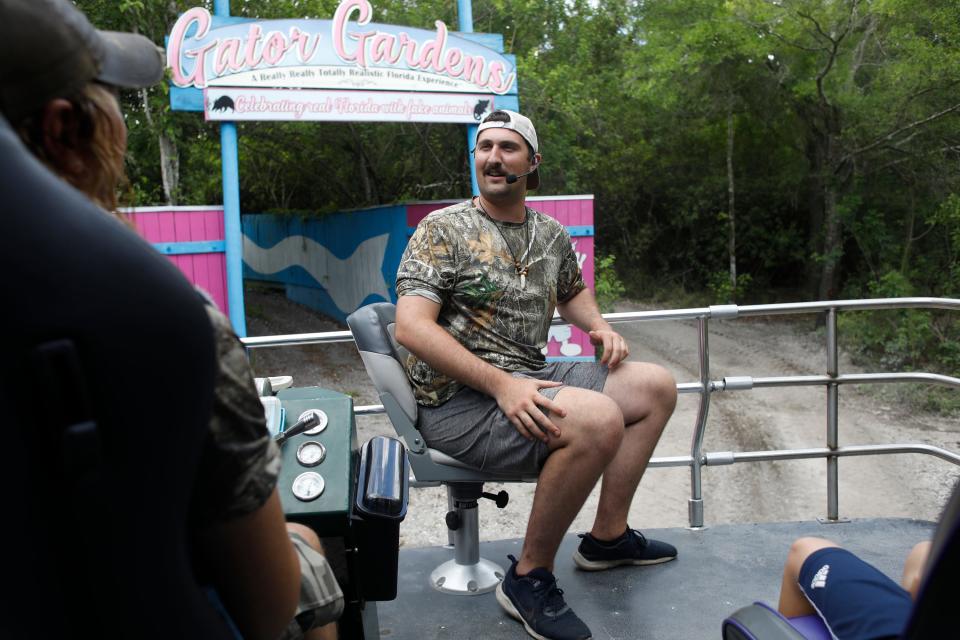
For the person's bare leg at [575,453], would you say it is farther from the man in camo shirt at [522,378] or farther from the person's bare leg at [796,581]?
the person's bare leg at [796,581]

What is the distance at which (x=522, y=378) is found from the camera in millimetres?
2201

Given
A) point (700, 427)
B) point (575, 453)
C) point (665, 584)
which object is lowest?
point (665, 584)

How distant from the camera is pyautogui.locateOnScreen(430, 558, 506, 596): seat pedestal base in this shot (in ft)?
8.36

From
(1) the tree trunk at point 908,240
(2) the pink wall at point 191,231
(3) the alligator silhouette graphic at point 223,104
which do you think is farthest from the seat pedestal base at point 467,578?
(1) the tree trunk at point 908,240

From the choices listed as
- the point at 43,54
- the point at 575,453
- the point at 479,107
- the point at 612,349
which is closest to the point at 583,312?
the point at 612,349

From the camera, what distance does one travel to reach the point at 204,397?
71 centimetres

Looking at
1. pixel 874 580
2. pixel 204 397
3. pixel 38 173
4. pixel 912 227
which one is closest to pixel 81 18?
pixel 38 173

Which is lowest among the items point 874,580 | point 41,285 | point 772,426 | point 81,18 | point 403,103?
point 772,426

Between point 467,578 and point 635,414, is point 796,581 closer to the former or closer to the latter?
point 635,414

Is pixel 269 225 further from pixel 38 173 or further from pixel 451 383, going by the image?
pixel 38 173

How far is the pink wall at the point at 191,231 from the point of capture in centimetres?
791

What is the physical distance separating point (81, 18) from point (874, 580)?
3.77ft

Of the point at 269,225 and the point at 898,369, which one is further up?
the point at 269,225

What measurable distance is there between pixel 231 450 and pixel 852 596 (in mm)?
840
